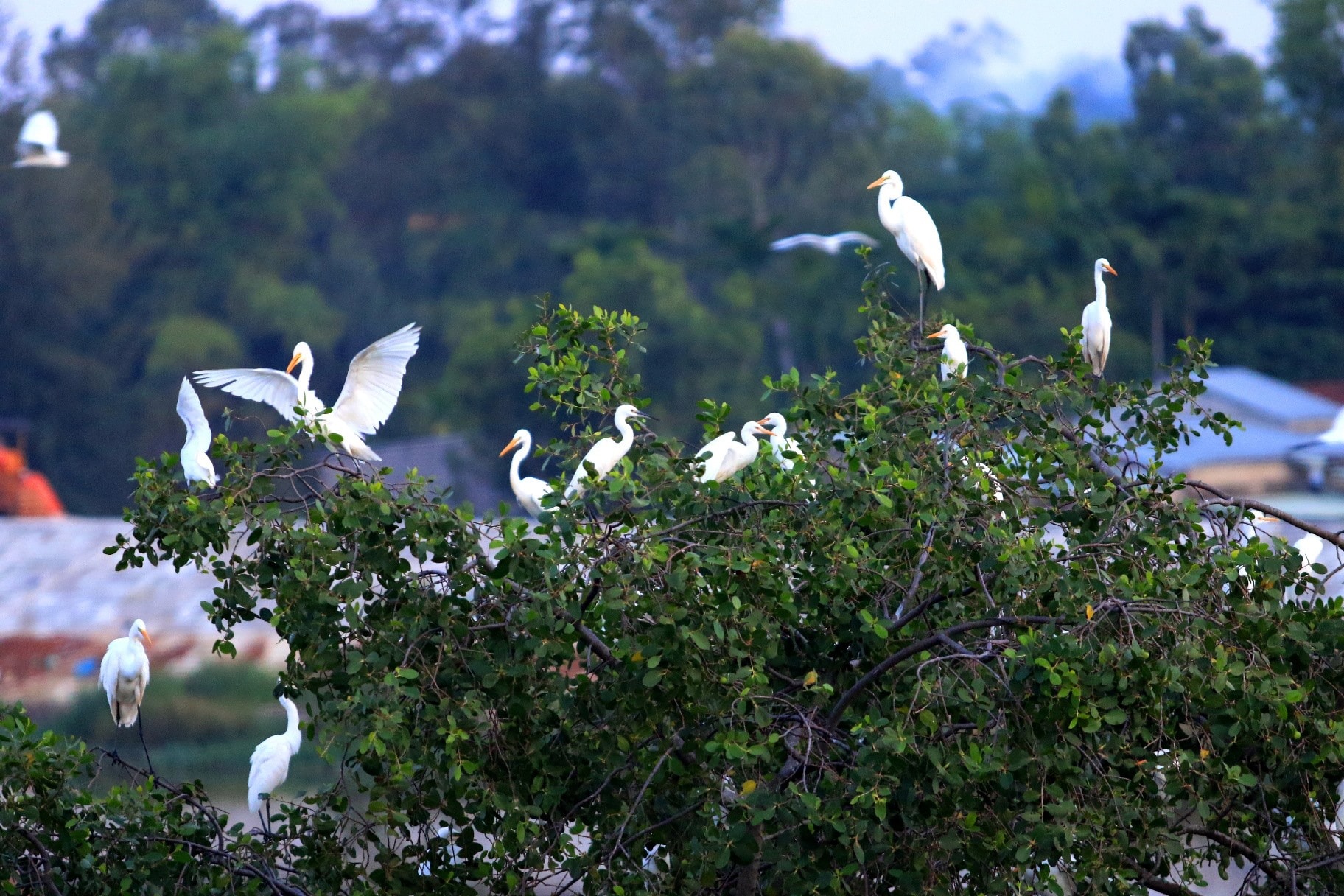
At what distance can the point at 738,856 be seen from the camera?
4480 mm

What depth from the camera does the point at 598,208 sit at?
43594 millimetres

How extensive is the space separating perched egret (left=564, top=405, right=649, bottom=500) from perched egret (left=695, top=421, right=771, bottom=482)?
0.67ft

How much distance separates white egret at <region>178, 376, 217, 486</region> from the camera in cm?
561

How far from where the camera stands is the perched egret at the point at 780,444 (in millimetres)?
5055

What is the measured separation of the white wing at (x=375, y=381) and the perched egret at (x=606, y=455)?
1.18m

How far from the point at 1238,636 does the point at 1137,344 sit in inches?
1033

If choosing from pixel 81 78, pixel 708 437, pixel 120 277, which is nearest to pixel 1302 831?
pixel 708 437

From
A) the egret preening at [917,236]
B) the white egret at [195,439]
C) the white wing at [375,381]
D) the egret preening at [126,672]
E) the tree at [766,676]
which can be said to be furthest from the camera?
the egret preening at [917,236]

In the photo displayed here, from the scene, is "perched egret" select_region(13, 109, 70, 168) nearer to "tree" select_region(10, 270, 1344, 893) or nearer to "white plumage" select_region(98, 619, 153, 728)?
"white plumage" select_region(98, 619, 153, 728)

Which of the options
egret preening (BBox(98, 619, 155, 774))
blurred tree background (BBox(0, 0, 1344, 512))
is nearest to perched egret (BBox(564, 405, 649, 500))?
egret preening (BBox(98, 619, 155, 774))

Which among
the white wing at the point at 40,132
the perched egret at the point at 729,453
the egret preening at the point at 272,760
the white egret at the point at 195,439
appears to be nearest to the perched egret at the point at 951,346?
the perched egret at the point at 729,453

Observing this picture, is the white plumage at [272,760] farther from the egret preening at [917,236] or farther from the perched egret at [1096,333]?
the perched egret at [1096,333]

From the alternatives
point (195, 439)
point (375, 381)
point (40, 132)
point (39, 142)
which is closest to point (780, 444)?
point (375, 381)

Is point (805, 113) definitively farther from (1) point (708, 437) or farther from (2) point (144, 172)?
(1) point (708, 437)
